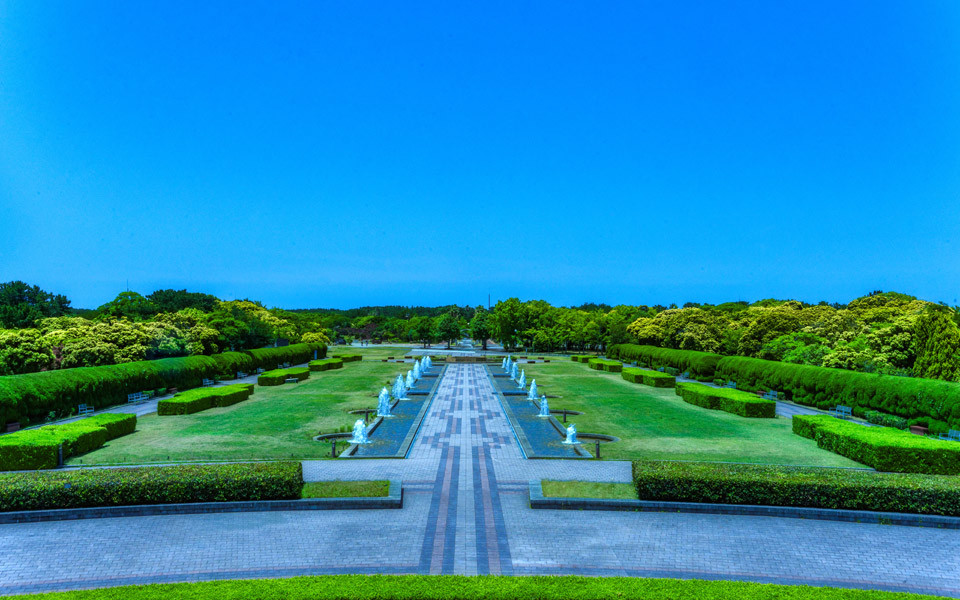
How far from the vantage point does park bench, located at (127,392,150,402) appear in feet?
88.2

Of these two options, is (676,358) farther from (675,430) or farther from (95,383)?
(95,383)

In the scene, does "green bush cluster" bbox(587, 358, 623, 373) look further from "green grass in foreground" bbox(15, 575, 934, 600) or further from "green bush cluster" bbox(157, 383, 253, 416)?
"green grass in foreground" bbox(15, 575, 934, 600)

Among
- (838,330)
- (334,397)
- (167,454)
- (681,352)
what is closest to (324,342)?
(334,397)

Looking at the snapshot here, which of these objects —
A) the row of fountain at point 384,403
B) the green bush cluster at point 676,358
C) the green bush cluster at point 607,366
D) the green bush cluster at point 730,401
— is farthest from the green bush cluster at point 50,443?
the green bush cluster at point 607,366

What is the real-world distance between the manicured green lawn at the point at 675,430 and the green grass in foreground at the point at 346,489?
7.44m

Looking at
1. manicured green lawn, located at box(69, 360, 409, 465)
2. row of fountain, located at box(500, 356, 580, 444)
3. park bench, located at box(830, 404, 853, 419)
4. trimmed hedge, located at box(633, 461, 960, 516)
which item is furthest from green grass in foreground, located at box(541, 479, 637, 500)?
park bench, located at box(830, 404, 853, 419)

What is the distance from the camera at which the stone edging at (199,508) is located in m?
10.5

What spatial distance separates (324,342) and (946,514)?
57.7 meters

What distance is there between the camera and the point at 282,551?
360 inches

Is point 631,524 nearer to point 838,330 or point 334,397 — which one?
point 334,397

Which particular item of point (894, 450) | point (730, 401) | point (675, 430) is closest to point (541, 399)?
point (675, 430)

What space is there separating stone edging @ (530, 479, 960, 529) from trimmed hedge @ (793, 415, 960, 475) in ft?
13.6

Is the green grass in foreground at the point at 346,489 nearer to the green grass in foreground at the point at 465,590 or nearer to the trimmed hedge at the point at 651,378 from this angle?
the green grass in foreground at the point at 465,590

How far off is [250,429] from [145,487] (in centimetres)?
904
